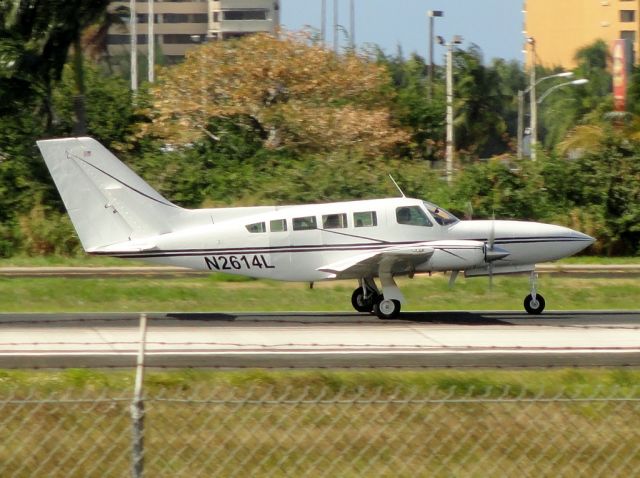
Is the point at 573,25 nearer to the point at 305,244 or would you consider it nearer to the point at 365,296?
the point at 365,296

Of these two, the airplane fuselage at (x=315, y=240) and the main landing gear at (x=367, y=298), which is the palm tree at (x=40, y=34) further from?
the main landing gear at (x=367, y=298)

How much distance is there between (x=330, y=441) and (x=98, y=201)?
1321 centimetres

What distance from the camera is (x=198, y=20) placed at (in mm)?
149625

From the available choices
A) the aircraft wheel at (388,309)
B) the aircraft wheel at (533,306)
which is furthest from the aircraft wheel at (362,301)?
the aircraft wheel at (533,306)

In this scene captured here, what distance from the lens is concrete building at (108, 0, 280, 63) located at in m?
144

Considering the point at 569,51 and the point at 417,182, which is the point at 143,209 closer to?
the point at 417,182

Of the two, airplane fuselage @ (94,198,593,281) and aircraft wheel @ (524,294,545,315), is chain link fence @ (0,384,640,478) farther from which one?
aircraft wheel @ (524,294,545,315)

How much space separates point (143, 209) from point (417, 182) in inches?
728

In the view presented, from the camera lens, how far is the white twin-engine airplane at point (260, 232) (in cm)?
2044

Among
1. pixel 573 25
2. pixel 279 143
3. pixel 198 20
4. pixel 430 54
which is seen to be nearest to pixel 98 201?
pixel 279 143

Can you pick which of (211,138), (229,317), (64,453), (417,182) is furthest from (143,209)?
(211,138)

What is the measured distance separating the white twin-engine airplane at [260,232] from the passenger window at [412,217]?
0.02 metres

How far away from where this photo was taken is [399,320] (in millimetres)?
20219

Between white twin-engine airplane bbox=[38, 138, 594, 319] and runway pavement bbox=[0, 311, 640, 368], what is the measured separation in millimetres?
891
